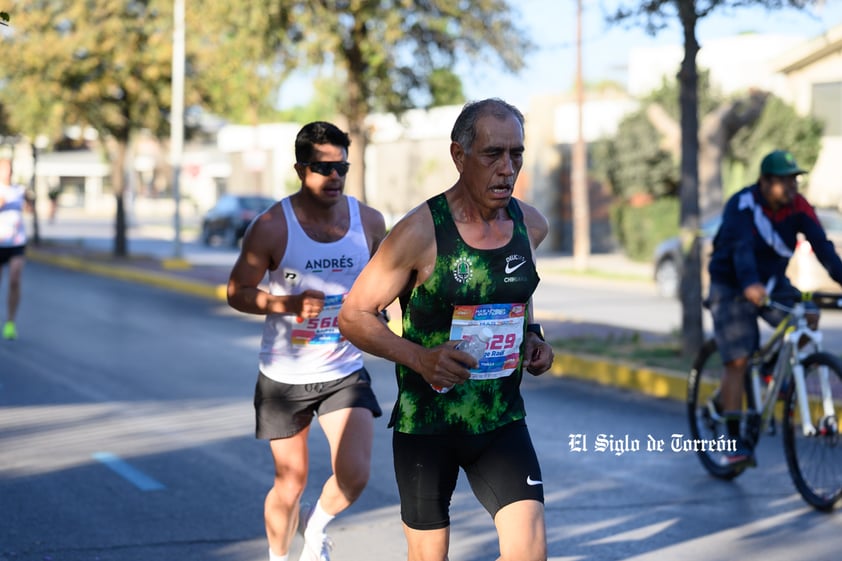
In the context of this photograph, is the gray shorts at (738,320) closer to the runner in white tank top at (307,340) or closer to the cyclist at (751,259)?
the cyclist at (751,259)

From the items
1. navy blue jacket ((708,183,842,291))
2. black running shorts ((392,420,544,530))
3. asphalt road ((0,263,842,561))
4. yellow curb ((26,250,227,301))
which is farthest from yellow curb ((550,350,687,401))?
yellow curb ((26,250,227,301))

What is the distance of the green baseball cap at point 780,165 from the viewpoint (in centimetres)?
701

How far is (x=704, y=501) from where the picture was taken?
7.13 metres

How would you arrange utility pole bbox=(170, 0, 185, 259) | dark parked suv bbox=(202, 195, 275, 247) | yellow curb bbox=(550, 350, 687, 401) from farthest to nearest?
dark parked suv bbox=(202, 195, 275, 247) < utility pole bbox=(170, 0, 185, 259) < yellow curb bbox=(550, 350, 687, 401)

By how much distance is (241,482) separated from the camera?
7586mm

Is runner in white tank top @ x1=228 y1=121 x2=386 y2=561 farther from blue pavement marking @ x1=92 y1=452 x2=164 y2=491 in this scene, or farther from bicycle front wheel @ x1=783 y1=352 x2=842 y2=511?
bicycle front wheel @ x1=783 y1=352 x2=842 y2=511

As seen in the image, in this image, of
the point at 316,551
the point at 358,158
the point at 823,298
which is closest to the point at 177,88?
the point at 358,158

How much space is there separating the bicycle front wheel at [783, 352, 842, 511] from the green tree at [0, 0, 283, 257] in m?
18.5

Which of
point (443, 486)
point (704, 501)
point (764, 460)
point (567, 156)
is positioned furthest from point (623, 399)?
point (567, 156)

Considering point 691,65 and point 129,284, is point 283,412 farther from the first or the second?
point 129,284

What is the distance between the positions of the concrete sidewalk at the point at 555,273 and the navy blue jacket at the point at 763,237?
Result: 11.2ft

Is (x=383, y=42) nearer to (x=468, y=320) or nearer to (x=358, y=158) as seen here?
(x=358, y=158)

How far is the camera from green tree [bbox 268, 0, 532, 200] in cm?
1983

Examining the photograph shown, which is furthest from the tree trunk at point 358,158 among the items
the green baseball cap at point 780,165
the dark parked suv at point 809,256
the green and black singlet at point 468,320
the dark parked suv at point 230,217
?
the dark parked suv at point 230,217
